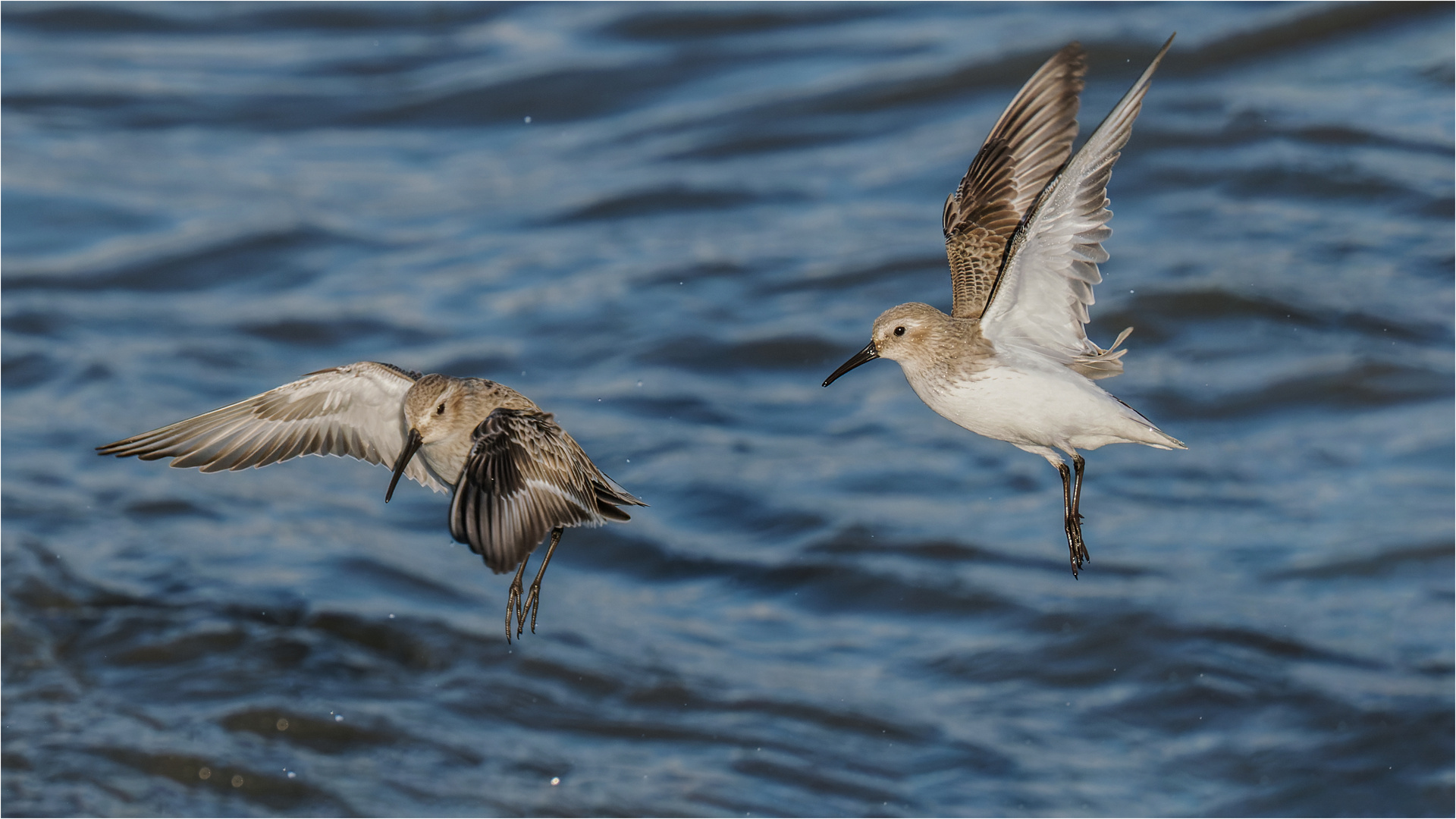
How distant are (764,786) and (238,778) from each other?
3.21 metres

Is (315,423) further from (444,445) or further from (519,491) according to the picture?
(519,491)

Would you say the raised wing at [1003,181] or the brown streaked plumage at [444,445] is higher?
the raised wing at [1003,181]

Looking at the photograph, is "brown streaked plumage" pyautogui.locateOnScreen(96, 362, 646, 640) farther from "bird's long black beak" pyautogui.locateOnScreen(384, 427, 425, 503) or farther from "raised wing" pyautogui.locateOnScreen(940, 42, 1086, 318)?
"raised wing" pyautogui.locateOnScreen(940, 42, 1086, 318)

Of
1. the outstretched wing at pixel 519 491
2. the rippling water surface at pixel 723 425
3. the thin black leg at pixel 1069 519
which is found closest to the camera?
the outstretched wing at pixel 519 491


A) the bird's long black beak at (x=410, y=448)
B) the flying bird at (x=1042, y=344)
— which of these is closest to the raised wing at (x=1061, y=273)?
the flying bird at (x=1042, y=344)

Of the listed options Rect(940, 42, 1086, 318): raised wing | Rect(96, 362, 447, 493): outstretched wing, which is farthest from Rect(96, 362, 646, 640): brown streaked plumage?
Rect(940, 42, 1086, 318): raised wing

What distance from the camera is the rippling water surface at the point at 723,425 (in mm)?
10109

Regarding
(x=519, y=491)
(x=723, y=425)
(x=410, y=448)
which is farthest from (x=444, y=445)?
(x=723, y=425)

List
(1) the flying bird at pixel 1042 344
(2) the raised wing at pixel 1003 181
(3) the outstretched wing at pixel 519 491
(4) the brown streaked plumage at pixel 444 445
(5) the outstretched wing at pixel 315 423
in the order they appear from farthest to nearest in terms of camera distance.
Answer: (5) the outstretched wing at pixel 315 423 → (2) the raised wing at pixel 1003 181 → (1) the flying bird at pixel 1042 344 → (4) the brown streaked plumage at pixel 444 445 → (3) the outstretched wing at pixel 519 491

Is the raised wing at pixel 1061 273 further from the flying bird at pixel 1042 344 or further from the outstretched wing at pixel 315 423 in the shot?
the outstretched wing at pixel 315 423

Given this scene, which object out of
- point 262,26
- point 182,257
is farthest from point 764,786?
point 262,26

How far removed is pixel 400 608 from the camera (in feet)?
37.4

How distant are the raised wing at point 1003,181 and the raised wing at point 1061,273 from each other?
0.26 m

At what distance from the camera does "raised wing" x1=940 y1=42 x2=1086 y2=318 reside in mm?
4273
